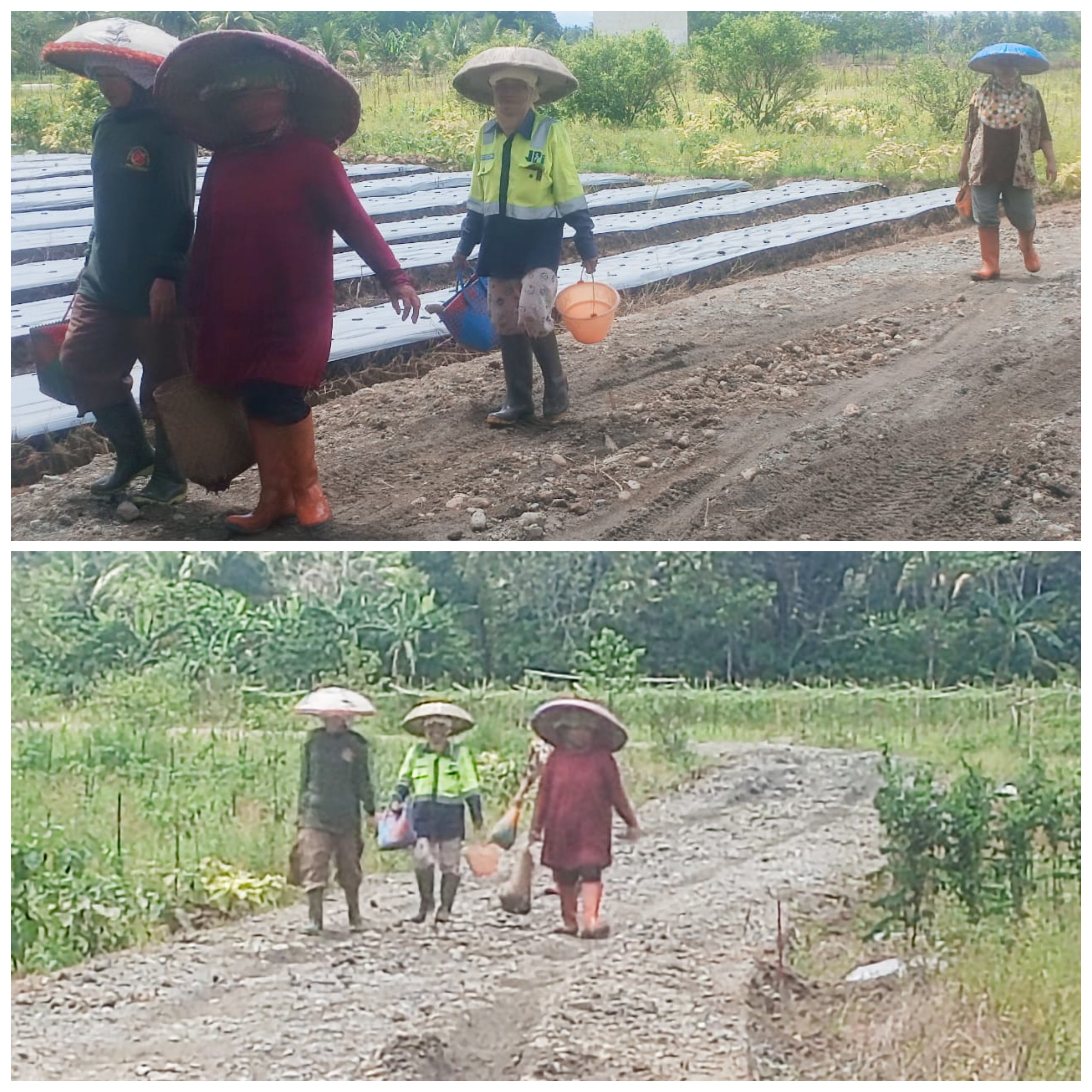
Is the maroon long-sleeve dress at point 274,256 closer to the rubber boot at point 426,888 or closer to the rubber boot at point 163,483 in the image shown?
the rubber boot at point 163,483

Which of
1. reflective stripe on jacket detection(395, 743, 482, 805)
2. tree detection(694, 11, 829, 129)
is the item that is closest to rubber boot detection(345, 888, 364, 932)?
reflective stripe on jacket detection(395, 743, 482, 805)

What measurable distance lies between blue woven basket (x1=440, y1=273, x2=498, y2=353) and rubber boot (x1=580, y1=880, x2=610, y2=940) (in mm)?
1735

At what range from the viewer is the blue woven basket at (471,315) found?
14.4 ft

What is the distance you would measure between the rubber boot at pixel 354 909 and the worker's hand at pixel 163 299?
5.74 feet

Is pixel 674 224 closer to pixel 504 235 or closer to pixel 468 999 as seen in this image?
pixel 504 235

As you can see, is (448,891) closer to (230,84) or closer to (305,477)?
(305,477)

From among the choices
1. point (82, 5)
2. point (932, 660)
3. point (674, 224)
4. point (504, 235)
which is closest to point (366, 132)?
point (504, 235)

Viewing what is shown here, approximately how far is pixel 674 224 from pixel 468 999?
2733 millimetres

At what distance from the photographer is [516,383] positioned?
447cm

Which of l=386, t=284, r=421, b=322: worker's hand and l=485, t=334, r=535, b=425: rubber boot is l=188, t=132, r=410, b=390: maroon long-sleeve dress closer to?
l=386, t=284, r=421, b=322: worker's hand

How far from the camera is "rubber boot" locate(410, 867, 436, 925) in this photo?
4051 millimetres

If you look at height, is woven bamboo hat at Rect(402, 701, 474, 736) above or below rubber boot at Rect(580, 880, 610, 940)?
above

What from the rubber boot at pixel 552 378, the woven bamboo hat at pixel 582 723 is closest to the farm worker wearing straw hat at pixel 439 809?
the woven bamboo hat at pixel 582 723

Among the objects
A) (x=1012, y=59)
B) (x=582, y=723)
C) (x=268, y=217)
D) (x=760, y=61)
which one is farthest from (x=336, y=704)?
(x=1012, y=59)
